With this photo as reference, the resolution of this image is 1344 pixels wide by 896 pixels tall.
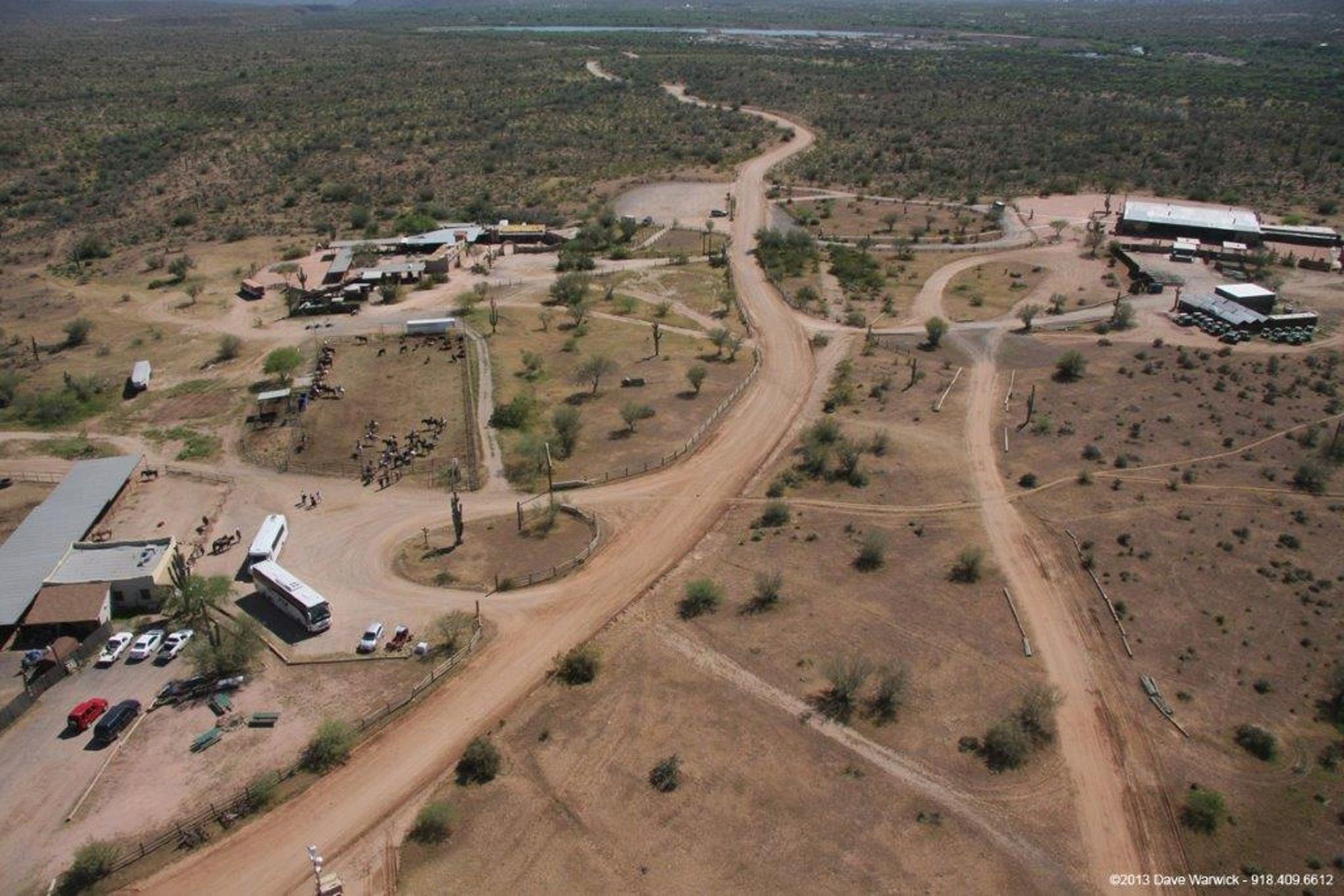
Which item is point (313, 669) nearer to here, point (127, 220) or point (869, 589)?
point (869, 589)

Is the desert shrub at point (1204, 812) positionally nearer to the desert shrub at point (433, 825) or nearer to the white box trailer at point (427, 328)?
the desert shrub at point (433, 825)

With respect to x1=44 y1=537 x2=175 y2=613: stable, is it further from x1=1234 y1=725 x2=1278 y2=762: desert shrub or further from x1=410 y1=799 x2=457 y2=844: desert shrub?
x1=1234 y1=725 x2=1278 y2=762: desert shrub

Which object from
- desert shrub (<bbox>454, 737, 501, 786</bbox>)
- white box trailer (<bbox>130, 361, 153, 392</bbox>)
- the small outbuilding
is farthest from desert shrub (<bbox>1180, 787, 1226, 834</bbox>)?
white box trailer (<bbox>130, 361, 153, 392</bbox>)

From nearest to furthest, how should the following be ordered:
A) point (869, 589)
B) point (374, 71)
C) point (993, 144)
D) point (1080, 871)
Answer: point (1080, 871), point (869, 589), point (993, 144), point (374, 71)

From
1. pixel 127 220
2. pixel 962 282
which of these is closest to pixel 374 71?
pixel 127 220

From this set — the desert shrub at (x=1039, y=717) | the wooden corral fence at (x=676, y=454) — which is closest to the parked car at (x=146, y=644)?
the wooden corral fence at (x=676, y=454)

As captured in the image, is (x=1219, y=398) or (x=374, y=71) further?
(x=374, y=71)
